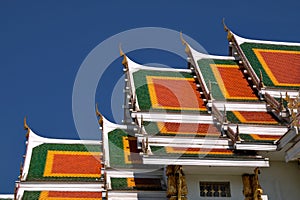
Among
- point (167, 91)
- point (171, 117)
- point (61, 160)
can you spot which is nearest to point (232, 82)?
point (167, 91)

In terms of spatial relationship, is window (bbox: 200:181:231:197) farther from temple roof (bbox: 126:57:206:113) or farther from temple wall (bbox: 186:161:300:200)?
temple roof (bbox: 126:57:206:113)

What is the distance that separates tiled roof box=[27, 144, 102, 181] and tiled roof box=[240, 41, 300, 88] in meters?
6.44

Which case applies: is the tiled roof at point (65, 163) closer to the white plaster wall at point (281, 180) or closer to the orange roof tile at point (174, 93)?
the orange roof tile at point (174, 93)

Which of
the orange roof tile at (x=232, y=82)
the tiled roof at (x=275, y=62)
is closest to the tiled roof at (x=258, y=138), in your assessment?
the orange roof tile at (x=232, y=82)

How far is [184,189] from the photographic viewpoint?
11.7 meters

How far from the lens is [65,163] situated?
17.0 meters

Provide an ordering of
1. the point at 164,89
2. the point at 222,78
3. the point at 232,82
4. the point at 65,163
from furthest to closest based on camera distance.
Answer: the point at 65,163
the point at 222,78
the point at 232,82
the point at 164,89

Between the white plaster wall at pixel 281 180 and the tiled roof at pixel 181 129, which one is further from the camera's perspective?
the tiled roof at pixel 181 129

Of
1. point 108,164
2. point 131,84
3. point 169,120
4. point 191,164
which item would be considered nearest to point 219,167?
point 191,164

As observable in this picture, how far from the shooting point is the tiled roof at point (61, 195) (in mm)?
15117

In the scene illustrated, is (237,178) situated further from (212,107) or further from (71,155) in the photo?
(71,155)

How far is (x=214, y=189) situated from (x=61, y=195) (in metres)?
5.50

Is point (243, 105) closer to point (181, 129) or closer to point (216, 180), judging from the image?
point (181, 129)

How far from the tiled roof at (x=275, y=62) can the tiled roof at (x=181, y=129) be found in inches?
110
